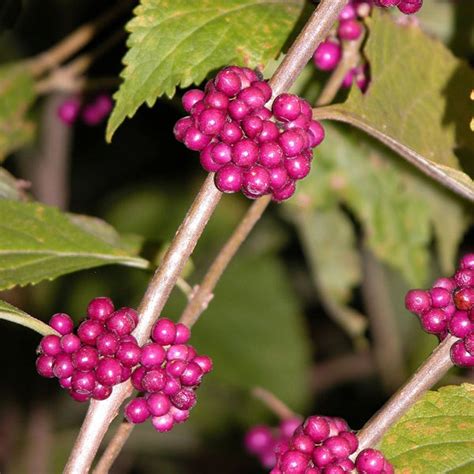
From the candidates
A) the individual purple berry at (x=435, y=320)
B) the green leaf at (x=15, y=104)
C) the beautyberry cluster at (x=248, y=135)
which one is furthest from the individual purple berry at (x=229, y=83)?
the green leaf at (x=15, y=104)

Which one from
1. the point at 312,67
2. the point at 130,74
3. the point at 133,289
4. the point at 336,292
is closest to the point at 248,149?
the point at 130,74

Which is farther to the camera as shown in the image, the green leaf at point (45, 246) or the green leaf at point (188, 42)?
the green leaf at point (45, 246)

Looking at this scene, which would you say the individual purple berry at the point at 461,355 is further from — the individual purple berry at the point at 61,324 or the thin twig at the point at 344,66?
the thin twig at the point at 344,66

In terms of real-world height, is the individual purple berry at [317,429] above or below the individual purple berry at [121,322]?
above

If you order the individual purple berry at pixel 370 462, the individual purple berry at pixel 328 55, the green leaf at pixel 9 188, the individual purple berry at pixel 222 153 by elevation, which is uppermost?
the individual purple berry at pixel 328 55

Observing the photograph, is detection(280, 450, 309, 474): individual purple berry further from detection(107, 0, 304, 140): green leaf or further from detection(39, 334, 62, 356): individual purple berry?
detection(107, 0, 304, 140): green leaf

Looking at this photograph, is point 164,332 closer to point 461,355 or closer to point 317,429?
point 317,429

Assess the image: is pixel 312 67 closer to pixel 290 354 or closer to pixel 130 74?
pixel 130 74
